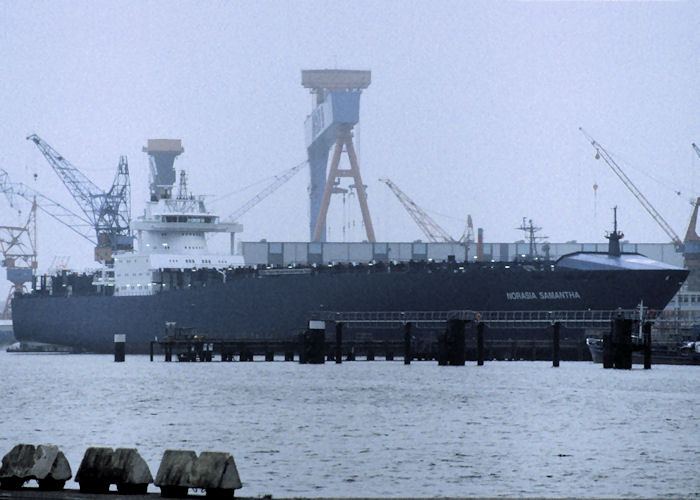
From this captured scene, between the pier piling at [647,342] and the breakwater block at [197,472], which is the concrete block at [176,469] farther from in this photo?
the pier piling at [647,342]

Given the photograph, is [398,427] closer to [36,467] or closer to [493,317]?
[36,467]

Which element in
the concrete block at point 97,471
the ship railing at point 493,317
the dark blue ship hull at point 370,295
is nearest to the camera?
the concrete block at point 97,471

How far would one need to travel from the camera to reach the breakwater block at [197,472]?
62.5ft

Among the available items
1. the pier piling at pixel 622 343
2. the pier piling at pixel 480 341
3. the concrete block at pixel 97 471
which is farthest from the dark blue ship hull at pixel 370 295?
the concrete block at pixel 97 471

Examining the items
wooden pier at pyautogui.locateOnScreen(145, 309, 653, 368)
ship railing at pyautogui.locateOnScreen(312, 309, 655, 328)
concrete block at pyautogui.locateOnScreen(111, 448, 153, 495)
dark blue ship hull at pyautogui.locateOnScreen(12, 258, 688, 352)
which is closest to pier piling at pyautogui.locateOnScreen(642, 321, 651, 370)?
wooden pier at pyautogui.locateOnScreen(145, 309, 653, 368)

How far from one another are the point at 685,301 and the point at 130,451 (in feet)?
387

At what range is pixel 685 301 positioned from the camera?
131 meters

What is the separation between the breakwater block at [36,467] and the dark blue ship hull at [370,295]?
208 ft

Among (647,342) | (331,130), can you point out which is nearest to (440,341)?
(647,342)

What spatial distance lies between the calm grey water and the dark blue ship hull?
1392 centimetres

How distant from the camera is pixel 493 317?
85000 millimetres

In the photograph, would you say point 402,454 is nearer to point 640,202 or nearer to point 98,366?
point 98,366

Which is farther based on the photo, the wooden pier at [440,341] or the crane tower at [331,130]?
the crane tower at [331,130]

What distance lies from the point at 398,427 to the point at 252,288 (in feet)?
183
